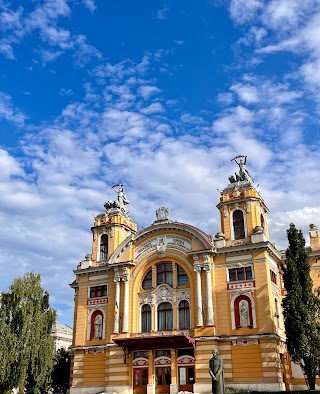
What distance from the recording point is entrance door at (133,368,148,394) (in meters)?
38.3

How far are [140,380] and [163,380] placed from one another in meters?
2.06

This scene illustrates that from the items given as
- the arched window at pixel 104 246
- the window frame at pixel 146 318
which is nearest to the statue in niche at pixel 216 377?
the window frame at pixel 146 318

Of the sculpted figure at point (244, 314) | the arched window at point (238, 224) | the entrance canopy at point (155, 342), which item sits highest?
the arched window at point (238, 224)

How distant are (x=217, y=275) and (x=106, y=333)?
11.5 m

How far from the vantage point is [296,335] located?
32906 millimetres

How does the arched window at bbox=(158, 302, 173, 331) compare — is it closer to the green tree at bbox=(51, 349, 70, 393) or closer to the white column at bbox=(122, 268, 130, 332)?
the white column at bbox=(122, 268, 130, 332)

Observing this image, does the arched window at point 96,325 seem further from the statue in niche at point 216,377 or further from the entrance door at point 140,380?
the statue in niche at point 216,377

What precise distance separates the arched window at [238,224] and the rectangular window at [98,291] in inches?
524

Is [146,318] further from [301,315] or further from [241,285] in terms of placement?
[301,315]

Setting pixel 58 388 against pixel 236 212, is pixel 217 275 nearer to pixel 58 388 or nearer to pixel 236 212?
pixel 236 212

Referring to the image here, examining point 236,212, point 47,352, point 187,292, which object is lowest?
point 47,352

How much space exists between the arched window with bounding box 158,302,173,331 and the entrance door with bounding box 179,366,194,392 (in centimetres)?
358

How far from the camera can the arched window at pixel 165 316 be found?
39500mm

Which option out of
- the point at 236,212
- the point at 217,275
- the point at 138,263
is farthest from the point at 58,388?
the point at 236,212
